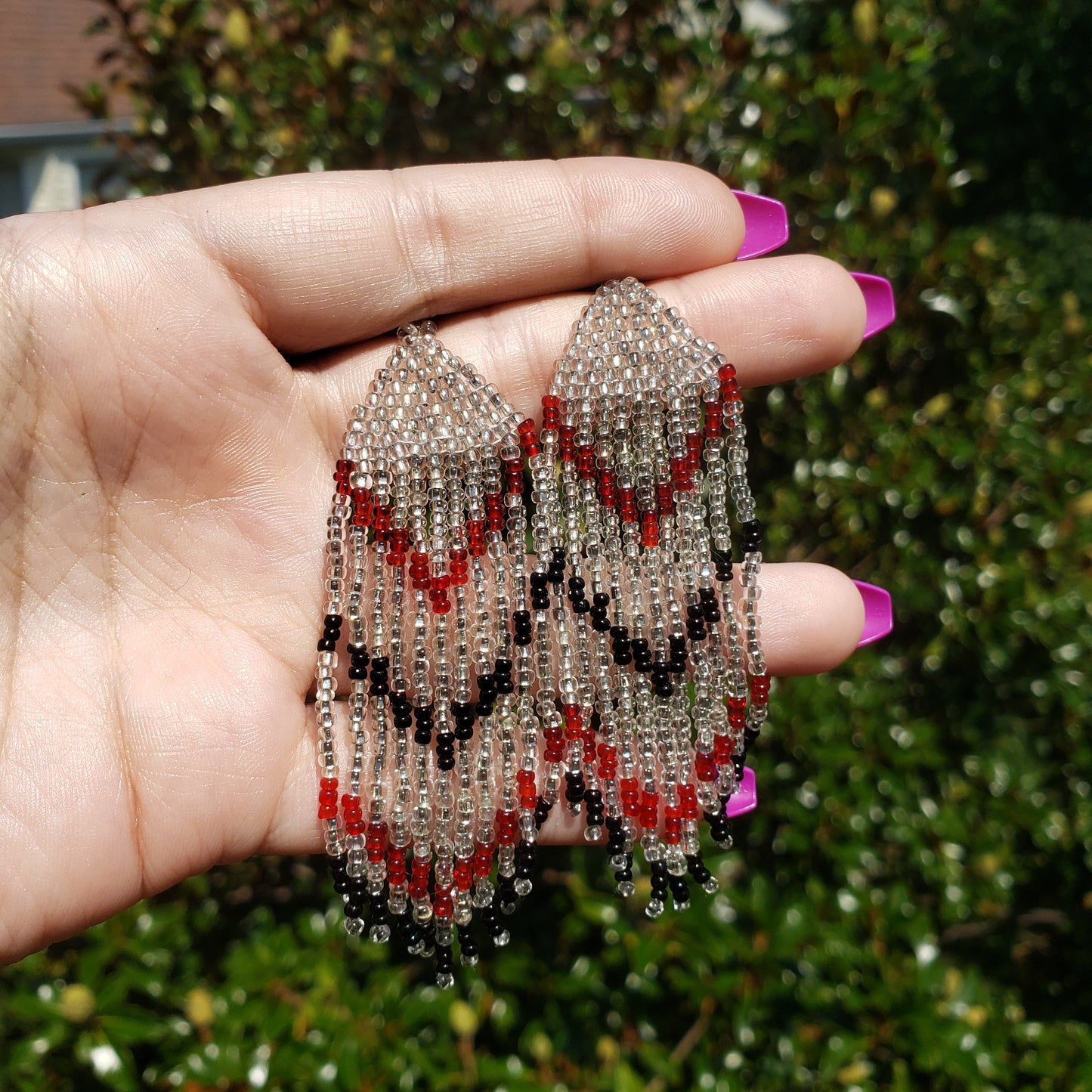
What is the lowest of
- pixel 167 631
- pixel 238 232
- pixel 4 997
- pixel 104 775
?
pixel 4 997

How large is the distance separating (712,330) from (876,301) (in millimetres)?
515

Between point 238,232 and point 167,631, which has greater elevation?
point 238,232

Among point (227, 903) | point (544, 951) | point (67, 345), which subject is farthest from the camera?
point (227, 903)

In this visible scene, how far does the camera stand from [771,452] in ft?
8.49

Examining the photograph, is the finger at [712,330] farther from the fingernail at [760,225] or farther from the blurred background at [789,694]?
the blurred background at [789,694]

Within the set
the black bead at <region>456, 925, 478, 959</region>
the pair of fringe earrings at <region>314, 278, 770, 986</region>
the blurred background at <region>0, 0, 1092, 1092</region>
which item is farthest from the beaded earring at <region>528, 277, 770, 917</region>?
the blurred background at <region>0, 0, 1092, 1092</region>

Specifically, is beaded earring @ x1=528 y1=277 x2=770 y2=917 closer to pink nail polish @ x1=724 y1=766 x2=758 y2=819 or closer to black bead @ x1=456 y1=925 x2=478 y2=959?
pink nail polish @ x1=724 y1=766 x2=758 y2=819

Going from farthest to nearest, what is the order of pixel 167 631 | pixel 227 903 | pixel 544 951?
pixel 227 903 < pixel 544 951 < pixel 167 631

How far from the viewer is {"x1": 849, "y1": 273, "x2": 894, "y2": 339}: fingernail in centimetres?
204

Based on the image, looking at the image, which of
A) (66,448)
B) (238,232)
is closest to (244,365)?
(238,232)

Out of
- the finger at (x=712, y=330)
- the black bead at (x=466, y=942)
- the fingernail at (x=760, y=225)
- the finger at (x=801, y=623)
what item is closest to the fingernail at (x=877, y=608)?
the finger at (x=801, y=623)

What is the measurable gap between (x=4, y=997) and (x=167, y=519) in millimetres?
1329

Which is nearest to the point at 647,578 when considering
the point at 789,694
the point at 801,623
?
the point at 801,623

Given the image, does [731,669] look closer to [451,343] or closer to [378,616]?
[378,616]
